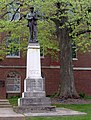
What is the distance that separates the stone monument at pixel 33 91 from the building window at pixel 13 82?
50.7 ft

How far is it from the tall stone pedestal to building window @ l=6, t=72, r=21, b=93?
15.6 metres

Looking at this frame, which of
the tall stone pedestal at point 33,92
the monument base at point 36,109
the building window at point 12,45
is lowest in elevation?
the monument base at point 36,109

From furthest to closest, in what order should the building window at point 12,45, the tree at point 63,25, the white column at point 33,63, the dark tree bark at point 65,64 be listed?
1. the building window at point 12,45
2. the dark tree bark at point 65,64
3. the tree at point 63,25
4. the white column at point 33,63

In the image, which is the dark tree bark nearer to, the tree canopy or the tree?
the tree

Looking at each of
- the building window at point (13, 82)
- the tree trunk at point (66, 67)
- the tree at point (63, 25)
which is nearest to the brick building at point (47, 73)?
the building window at point (13, 82)

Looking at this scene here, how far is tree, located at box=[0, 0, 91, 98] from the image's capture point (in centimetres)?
1850

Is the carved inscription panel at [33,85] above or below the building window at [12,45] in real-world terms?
below

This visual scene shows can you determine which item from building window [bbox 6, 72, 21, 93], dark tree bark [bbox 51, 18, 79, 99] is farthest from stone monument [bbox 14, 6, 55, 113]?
building window [bbox 6, 72, 21, 93]

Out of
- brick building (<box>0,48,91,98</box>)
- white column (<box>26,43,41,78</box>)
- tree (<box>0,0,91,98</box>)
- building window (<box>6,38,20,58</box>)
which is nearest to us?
white column (<box>26,43,41,78</box>)

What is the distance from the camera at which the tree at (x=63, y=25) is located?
728 inches

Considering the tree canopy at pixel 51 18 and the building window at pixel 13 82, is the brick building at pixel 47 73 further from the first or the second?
the tree canopy at pixel 51 18

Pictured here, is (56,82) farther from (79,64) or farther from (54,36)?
(54,36)

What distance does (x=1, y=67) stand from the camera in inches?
1216

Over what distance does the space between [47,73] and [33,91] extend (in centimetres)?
1634
